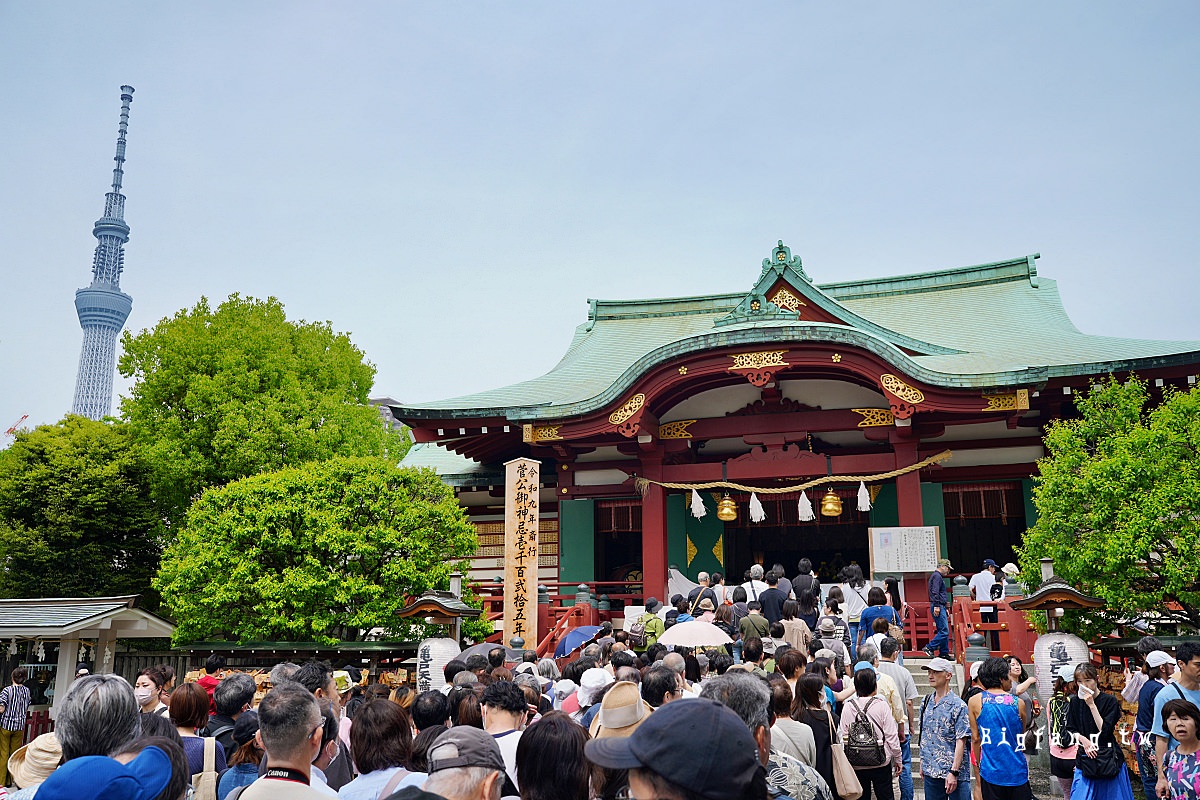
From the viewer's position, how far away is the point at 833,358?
1546 cm

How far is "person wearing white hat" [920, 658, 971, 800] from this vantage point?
6.48 m

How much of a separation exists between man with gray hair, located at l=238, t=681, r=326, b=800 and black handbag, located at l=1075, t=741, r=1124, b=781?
5.27m

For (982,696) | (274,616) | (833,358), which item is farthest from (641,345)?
(982,696)

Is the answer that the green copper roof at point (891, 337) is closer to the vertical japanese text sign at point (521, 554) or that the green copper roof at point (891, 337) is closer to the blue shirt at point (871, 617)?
the vertical japanese text sign at point (521, 554)

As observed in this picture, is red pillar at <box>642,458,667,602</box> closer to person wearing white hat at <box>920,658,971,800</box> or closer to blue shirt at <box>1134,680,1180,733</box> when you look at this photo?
person wearing white hat at <box>920,658,971,800</box>

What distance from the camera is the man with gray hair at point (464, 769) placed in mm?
2949

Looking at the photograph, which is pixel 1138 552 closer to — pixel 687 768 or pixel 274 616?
pixel 687 768

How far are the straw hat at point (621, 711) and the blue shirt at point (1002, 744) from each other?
3.59 meters

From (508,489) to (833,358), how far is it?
5.81 m

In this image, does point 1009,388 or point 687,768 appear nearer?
point 687,768

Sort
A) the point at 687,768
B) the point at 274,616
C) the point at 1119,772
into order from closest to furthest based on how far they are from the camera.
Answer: the point at 687,768, the point at 1119,772, the point at 274,616

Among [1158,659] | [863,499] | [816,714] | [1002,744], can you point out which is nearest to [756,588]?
[863,499]

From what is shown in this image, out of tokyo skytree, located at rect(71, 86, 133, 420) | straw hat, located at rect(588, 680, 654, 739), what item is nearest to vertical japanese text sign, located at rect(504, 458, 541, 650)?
straw hat, located at rect(588, 680, 654, 739)

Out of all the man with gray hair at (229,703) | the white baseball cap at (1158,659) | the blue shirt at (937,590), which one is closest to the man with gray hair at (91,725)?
the man with gray hair at (229,703)
